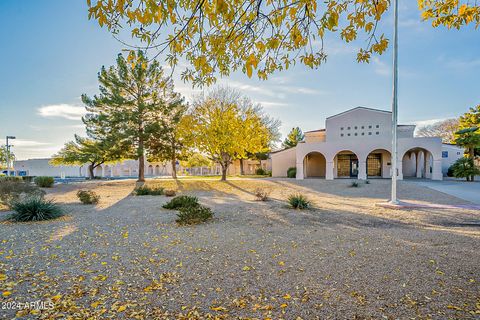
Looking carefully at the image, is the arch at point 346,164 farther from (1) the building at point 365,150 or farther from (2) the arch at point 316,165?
(2) the arch at point 316,165

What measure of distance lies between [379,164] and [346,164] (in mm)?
3221

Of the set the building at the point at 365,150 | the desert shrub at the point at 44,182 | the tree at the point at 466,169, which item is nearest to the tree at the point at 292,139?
the building at the point at 365,150

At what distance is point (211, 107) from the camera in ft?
80.5

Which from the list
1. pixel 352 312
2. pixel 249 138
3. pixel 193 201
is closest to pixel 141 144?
pixel 249 138

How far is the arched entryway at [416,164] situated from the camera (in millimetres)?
25688

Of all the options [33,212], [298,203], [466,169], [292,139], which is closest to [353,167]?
[466,169]

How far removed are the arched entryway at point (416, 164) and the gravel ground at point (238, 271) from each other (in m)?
23.8

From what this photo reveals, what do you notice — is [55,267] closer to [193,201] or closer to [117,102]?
[193,201]

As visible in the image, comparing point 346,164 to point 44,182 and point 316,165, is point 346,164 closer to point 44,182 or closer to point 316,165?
point 316,165

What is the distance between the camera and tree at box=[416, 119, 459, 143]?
137 ft

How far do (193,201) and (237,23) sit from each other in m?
6.67

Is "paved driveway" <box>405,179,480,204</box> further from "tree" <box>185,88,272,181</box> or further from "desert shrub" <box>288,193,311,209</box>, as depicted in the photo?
"tree" <box>185,88,272,181</box>

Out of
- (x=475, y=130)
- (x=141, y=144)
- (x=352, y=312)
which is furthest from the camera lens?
(x=141, y=144)

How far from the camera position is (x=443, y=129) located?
44125 mm
